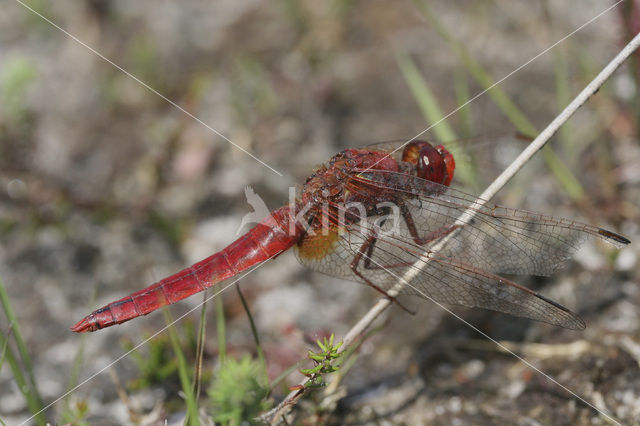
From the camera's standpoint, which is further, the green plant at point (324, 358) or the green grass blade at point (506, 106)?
the green grass blade at point (506, 106)

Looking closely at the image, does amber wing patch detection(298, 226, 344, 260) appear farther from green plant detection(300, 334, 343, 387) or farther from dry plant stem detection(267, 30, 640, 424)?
green plant detection(300, 334, 343, 387)

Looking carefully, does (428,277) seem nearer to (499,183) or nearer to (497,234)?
(497,234)

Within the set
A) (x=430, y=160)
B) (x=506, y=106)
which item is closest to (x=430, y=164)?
(x=430, y=160)

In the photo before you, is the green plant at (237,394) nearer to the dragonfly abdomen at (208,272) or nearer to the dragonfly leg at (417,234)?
the dragonfly abdomen at (208,272)

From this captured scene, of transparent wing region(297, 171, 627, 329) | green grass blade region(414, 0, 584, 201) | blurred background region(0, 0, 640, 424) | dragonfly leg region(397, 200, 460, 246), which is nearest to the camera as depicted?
transparent wing region(297, 171, 627, 329)

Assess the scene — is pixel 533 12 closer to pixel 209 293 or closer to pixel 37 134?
pixel 209 293

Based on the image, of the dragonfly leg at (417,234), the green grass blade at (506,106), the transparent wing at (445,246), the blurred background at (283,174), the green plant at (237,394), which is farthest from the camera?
the green grass blade at (506,106)

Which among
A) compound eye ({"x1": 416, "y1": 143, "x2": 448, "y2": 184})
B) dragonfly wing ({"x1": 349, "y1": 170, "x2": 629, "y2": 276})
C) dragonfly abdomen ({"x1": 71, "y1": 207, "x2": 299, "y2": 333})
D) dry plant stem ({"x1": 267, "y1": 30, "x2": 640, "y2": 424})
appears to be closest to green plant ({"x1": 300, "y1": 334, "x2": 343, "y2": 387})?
dry plant stem ({"x1": 267, "y1": 30, "x2": 640, "y2": 424})

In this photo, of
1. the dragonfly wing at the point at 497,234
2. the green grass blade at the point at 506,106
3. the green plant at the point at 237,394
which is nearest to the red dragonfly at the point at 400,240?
the dragonfly wing at the point at 497,234
